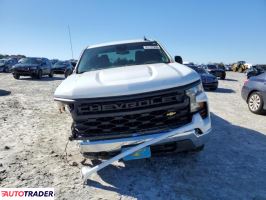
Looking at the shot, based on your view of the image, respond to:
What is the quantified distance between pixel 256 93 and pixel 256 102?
27cm

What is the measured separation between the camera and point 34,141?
5.41 metres

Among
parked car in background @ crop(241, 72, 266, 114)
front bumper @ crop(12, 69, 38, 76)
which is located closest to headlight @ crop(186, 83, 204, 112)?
parked car in background @ crop(241, 72, 266, 114)

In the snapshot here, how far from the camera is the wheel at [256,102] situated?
805cm

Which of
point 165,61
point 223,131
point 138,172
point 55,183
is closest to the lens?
point 55,183

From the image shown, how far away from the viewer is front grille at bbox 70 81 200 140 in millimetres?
3266

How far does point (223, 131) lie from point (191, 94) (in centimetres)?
291

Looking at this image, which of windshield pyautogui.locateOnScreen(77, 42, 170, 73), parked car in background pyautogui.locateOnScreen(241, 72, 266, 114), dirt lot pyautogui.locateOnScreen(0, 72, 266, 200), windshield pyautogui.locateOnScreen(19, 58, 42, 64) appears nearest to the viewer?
dirt lot pyautogui.locateOnScreen(0, 72, 266, 200)

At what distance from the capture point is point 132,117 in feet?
10.9

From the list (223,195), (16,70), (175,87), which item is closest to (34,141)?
(175,87)

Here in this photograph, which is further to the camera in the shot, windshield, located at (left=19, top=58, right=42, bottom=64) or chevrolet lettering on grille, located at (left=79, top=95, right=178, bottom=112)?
windshield, located at (left=19, top=58, right=42, bottom=64)

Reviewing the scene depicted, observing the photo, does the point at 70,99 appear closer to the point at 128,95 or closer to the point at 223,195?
the point at 128,95

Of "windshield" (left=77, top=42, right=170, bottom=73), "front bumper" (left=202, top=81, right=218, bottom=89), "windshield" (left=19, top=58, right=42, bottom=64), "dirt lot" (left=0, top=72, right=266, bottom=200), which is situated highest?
"windshield" (left=77, top=42, right=170, bottom=73)

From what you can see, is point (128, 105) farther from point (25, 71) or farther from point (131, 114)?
point (25, 71)

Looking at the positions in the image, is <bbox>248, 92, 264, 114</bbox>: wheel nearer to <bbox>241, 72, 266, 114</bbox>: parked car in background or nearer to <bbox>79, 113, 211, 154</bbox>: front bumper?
<bbox>241, 72, 266, 114</bbox>: parked car in background
